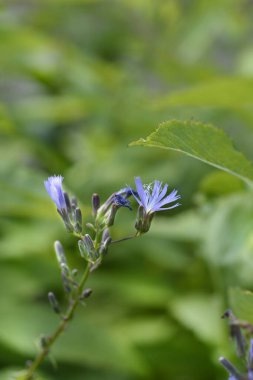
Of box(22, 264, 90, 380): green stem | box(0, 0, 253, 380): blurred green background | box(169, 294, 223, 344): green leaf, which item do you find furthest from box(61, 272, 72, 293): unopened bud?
box(169, 294, 223, 344): green leaf

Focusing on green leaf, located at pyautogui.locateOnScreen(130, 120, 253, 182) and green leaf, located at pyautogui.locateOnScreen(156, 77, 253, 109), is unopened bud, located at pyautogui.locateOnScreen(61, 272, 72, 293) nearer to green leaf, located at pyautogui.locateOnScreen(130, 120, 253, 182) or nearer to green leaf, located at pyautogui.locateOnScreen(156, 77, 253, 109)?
green leaf, located at pyautogui.locateOnScreen(130, 120, 253, 182)

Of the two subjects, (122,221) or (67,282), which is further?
(122,221)

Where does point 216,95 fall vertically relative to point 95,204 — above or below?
above

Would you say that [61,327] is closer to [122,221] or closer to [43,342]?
[43,342]

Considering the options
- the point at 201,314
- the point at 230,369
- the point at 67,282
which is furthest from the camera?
the point at 201,314

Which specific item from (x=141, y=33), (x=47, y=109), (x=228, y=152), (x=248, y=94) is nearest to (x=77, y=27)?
(x=141, y=33)

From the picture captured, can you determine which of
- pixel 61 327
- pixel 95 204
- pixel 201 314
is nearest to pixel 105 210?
pixel 95 204

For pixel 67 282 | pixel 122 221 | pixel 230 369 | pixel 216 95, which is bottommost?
pixel 230 369

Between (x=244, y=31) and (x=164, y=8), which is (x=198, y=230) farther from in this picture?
(x=244, y=31)
